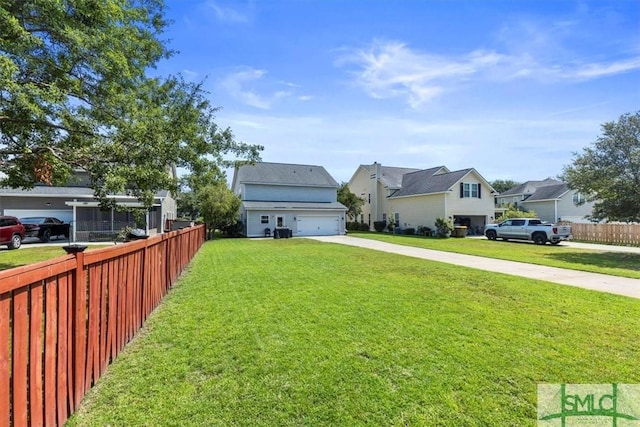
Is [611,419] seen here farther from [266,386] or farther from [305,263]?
[305,263]

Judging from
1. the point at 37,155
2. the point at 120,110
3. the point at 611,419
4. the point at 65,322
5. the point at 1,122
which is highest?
the point at 120,110

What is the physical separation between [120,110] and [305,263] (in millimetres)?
7458

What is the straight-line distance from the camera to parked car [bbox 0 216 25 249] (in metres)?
17.2

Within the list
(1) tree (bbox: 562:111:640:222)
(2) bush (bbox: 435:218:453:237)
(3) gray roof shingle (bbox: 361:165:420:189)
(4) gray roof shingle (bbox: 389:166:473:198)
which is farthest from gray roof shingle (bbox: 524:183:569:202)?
(1) tree (bbox: 562:111:640:222)

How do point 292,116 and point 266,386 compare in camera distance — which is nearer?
point 266,386

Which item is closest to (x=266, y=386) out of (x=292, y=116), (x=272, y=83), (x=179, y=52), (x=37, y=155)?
(x=37, y=155)

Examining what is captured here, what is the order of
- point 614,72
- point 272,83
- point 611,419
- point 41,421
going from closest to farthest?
point 41,421 < point 611,419 < point 614,72 < point 272,83

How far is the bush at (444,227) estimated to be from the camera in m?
28.5

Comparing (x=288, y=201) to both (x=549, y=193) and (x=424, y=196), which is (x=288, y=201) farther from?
(x=549, y=193)

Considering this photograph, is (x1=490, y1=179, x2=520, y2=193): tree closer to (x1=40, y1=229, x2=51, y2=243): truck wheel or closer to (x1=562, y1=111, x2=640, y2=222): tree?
(x1=562, y1=111, x2=640, y2=222): tree

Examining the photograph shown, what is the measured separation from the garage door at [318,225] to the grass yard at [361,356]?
77.1 feet

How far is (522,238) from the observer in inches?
938

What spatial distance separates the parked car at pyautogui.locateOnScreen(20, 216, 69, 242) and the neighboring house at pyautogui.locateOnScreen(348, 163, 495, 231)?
91.8ft

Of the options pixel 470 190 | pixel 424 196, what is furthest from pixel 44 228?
pixel 470 190
